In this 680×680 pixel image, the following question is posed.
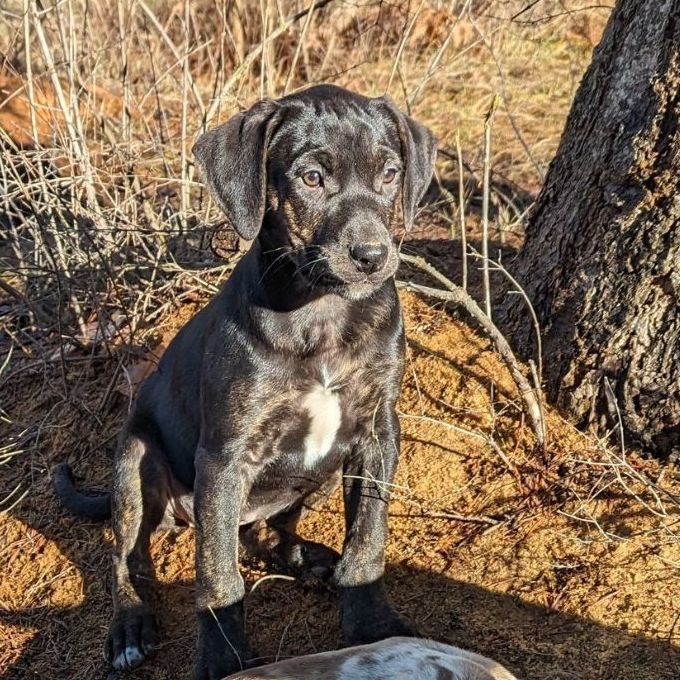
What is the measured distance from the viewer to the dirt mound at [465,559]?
157 inches

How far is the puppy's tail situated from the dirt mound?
12 centimetres

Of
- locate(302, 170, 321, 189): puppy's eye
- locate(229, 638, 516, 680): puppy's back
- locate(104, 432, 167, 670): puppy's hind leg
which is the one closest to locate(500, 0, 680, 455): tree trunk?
locate(302, 170, 321, 189): puppy's eye

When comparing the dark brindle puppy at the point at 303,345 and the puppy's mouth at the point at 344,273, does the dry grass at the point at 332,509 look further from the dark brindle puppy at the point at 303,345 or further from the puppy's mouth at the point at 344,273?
the puppy's mouth at the point at 344,273

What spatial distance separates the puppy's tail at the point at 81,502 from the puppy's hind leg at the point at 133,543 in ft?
1.25

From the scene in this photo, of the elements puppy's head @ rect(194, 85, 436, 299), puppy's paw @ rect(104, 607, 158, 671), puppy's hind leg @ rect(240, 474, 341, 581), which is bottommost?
puppy's paw @ rect(104, 607, 158, 671)

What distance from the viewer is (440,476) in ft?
15.7

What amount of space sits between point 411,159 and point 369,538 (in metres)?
1.56

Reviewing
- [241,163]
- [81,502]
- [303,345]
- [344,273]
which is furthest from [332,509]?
[241,163]

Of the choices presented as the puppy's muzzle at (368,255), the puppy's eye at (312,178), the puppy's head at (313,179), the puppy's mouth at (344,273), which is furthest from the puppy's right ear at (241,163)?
the puppy's muzzle at (368,255)

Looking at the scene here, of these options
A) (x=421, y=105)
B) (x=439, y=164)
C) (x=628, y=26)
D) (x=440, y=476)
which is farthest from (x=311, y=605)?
(x=421, y=105)

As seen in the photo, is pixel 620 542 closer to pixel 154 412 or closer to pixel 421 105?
pixel 154 412

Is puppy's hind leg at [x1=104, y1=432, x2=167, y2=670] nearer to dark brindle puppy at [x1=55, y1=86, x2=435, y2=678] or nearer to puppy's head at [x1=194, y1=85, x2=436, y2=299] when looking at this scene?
dark brindle puppy at [x1=55, y1=86, x2=435, y2=678]

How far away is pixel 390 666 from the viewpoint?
3.41 m

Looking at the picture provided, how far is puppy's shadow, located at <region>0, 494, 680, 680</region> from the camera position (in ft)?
12.6
